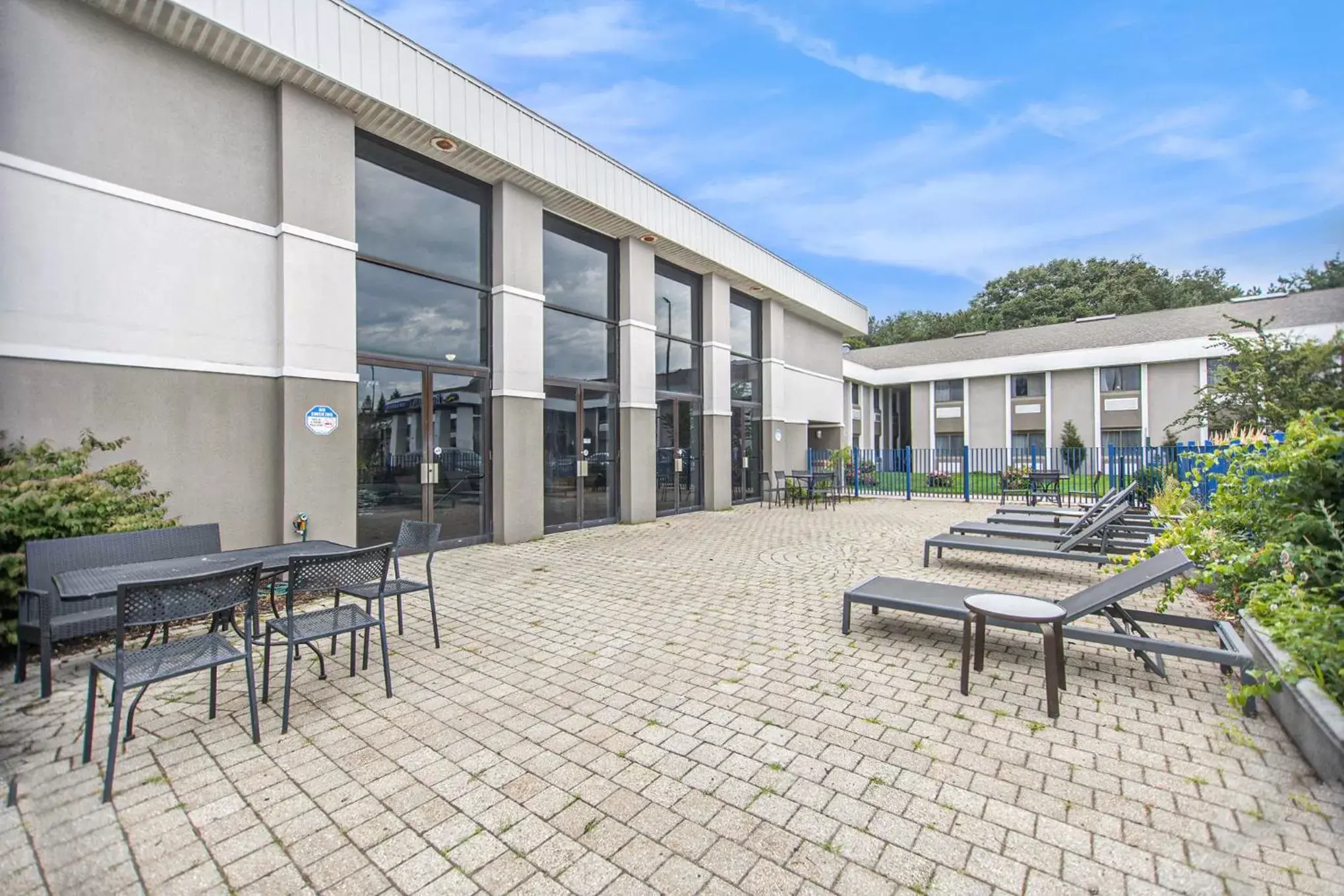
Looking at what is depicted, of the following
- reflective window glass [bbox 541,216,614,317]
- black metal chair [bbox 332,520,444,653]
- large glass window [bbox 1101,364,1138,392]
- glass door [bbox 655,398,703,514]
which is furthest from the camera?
large glass window [bbox 1101,364,1138,392]

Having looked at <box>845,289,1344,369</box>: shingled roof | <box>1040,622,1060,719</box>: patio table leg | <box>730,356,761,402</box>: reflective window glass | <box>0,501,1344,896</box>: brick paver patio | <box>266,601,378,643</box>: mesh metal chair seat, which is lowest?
<box>0,501,1344,896</box>: brick paver patio

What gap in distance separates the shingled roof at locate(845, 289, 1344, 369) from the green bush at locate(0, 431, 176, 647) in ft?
109

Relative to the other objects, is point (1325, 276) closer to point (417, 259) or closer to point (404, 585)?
point (404, 585)

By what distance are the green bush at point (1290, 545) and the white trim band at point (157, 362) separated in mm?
8474

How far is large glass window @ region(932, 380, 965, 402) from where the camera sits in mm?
→ 35594

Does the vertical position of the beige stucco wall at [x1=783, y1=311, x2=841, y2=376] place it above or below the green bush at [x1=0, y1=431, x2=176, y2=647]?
above

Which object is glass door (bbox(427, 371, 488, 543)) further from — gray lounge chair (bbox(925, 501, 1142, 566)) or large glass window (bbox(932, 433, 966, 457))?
large glass window (bbox(932, 433, 966, 457))

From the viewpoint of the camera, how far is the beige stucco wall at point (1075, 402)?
31125 mm

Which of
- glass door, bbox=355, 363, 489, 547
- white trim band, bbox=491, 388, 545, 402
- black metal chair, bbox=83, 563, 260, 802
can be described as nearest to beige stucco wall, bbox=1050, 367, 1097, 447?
white trim band, bbox=491, 388, 545, 402

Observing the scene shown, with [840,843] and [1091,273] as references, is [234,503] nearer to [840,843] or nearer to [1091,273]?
[840,843]

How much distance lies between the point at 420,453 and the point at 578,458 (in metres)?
3.23

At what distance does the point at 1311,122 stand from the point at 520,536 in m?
9.40

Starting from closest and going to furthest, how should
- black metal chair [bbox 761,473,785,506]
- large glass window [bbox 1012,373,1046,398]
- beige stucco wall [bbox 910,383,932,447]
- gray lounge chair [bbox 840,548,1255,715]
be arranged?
gray lounge chair [bbox 840,548,1255,715]
black metal chair [bbox 761,473,785,506]
large glass window [bbox 1012,373,1046,398]
beige stucco wall [bbox 910,383,932,447]

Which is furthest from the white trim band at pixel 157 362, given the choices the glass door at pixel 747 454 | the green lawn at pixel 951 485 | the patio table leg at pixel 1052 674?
the green lawn at pixel 951 485
